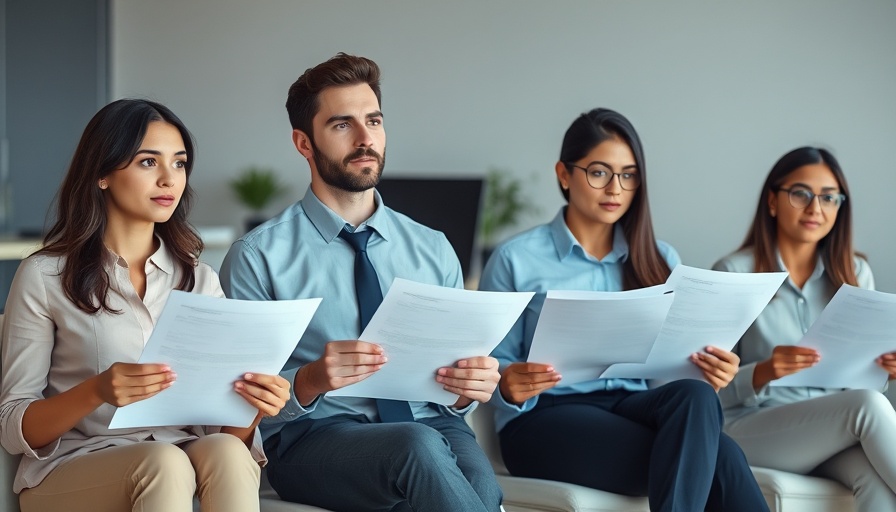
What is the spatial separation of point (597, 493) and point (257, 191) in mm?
4767

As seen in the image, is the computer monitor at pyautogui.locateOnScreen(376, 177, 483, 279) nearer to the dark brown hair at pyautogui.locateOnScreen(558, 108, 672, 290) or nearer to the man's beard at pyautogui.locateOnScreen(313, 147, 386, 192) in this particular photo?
the dark brown hair at pyautogui.locateOnScreen(558, 108, 672, 290)

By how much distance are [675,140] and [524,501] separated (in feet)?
13.2

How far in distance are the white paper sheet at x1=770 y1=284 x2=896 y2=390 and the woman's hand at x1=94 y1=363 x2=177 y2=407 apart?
1538 mm

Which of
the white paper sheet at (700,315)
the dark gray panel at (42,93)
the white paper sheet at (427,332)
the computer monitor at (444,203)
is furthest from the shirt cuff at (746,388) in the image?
the dark gray panel at (42,93)

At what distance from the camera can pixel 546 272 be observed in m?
2.67

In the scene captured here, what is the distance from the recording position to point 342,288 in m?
2.27

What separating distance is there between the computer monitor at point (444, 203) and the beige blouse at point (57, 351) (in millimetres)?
3234

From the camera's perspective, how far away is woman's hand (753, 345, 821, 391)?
2512 mm

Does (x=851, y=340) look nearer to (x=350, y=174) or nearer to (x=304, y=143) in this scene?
(x=350, y=174)

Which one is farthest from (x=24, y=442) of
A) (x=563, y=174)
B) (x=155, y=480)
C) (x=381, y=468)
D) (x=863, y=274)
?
(x=863, y=274)

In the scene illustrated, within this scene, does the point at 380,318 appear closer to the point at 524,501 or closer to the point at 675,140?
the point at 524,501

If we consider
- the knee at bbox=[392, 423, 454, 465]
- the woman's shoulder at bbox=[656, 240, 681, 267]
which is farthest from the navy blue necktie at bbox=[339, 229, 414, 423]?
the woman's shoulder at bbox=[656, 240, 681, 267]

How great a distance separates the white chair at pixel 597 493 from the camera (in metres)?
2.26

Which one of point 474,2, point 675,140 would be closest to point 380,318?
point 675,140
